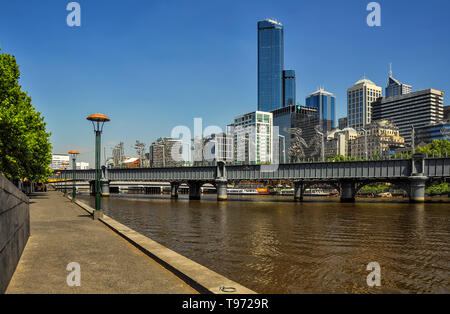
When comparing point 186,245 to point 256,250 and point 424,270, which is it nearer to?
point 256,250

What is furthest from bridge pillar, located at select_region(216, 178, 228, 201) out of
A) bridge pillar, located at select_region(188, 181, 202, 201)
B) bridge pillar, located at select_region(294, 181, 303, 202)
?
bridge pillar, located at select_region(294, 181, 303, 202)

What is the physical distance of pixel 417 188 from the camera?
69000 mm

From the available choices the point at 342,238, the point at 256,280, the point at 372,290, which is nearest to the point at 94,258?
the point at 256,280

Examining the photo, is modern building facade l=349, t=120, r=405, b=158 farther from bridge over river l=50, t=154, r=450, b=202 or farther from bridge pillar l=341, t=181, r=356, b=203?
bridge over river l=50, t=154, r=450, b=202

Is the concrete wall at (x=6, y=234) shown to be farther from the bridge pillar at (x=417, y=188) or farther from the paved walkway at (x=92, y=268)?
the bridge pillar at (x=417, y=188)

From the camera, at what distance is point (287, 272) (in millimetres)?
13258

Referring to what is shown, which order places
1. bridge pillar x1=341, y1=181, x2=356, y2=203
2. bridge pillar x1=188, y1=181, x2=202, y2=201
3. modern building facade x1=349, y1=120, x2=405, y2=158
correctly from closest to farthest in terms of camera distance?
bridge pillar x1=341, y1=181, x2=356, y2=203
bridge pillar x1=188, y1=181, x2=202, y2=201
modern building facade x1=349, y1=120, x2=405, y2=158

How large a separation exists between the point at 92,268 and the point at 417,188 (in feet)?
236

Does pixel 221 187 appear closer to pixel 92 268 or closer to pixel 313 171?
pixel 313 171

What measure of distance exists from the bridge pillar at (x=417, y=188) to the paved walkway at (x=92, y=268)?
66.7 meters

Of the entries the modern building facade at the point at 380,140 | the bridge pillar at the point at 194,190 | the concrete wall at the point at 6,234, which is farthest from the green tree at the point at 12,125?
the modern building facade at the point at 380,140

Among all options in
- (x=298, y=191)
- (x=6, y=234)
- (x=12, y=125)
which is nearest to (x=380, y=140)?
(x=298, y=191)

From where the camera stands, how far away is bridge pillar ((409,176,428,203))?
223 ft
